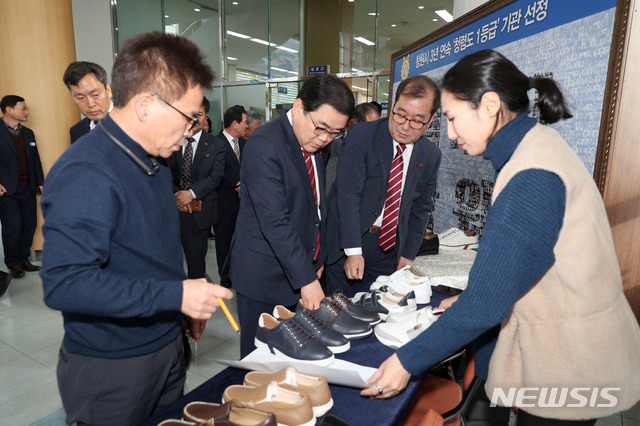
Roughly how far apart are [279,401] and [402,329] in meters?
0.56

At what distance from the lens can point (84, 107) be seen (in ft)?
7.34

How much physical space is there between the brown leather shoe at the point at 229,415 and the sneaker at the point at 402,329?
1.88 ft

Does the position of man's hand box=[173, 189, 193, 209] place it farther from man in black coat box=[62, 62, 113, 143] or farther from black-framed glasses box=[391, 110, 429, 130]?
black-framed glasses box=[391, 110, 429, 130]

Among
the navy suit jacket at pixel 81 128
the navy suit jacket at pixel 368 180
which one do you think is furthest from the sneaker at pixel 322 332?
the navy suit jacket at pixel 81 128

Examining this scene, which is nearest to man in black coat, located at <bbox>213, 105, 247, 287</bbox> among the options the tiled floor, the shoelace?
the tiled floor

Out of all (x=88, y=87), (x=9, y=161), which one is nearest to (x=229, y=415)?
(x=88, y=87)

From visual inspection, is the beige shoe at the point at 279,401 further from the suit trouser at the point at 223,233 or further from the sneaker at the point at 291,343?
the suit trouser at the point at 223,233

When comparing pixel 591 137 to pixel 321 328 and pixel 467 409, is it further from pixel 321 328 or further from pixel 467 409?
pixel 321 328

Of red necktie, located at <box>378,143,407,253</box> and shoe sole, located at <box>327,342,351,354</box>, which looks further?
red necktie, located at <box>378,143,407,253</box>

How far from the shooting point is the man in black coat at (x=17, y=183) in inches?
165

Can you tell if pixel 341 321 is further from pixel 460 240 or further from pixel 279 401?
pixel 460 240

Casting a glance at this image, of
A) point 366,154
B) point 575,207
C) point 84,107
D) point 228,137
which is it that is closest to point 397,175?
point 366,154

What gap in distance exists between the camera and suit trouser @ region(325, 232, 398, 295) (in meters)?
2.24

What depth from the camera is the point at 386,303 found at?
158 centimetres
